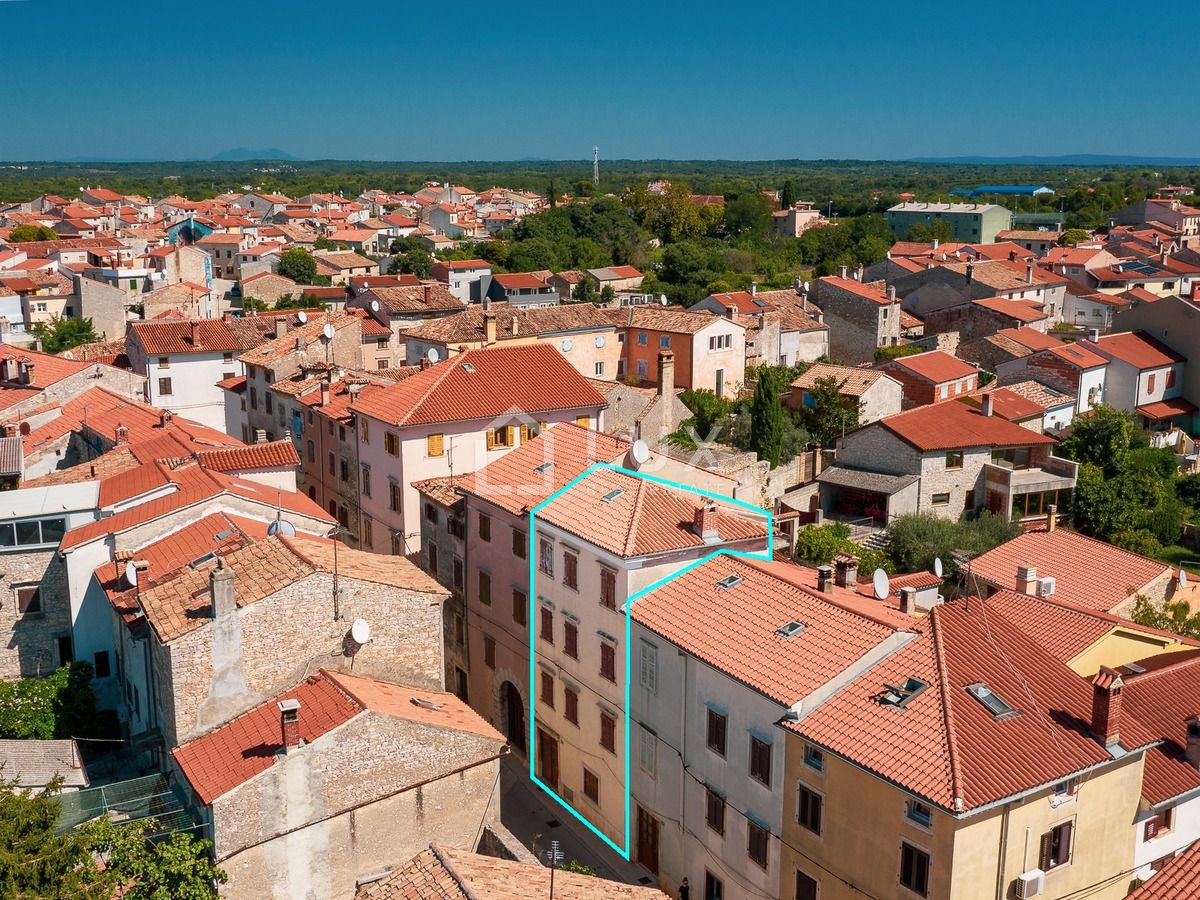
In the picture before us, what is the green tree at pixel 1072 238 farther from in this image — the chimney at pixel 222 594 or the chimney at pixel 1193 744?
the chimney at pixel 222 594

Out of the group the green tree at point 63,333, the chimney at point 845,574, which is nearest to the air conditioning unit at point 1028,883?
the chimney at point 845,574

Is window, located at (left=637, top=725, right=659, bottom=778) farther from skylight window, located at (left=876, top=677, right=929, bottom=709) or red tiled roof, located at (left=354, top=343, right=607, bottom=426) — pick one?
red tiled roof, located at (left=354, top=343, right=607, bottom=426)

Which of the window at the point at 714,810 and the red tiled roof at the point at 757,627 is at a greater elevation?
the red tiled roof at the point at 757,627

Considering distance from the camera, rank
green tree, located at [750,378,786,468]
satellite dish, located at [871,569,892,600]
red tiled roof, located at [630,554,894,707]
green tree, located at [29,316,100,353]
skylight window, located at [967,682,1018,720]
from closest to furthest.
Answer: skylight window, located at [967,682,1018,720] → red tiled roof, located at [630,554,894,707] → satellite dish, located at [871,569,892,600] → green tree, located at [750,378,786,468] → green tree, located at [29,316,100,353]

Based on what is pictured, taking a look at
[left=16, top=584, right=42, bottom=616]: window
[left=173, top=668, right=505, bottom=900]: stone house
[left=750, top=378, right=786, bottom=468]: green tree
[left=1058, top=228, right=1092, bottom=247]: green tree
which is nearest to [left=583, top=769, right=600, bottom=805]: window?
[left=173, top=668, right=505, bottom=900]: stone house

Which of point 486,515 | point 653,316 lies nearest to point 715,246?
point 653,316

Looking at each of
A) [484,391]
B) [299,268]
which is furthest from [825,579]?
[299,268]
